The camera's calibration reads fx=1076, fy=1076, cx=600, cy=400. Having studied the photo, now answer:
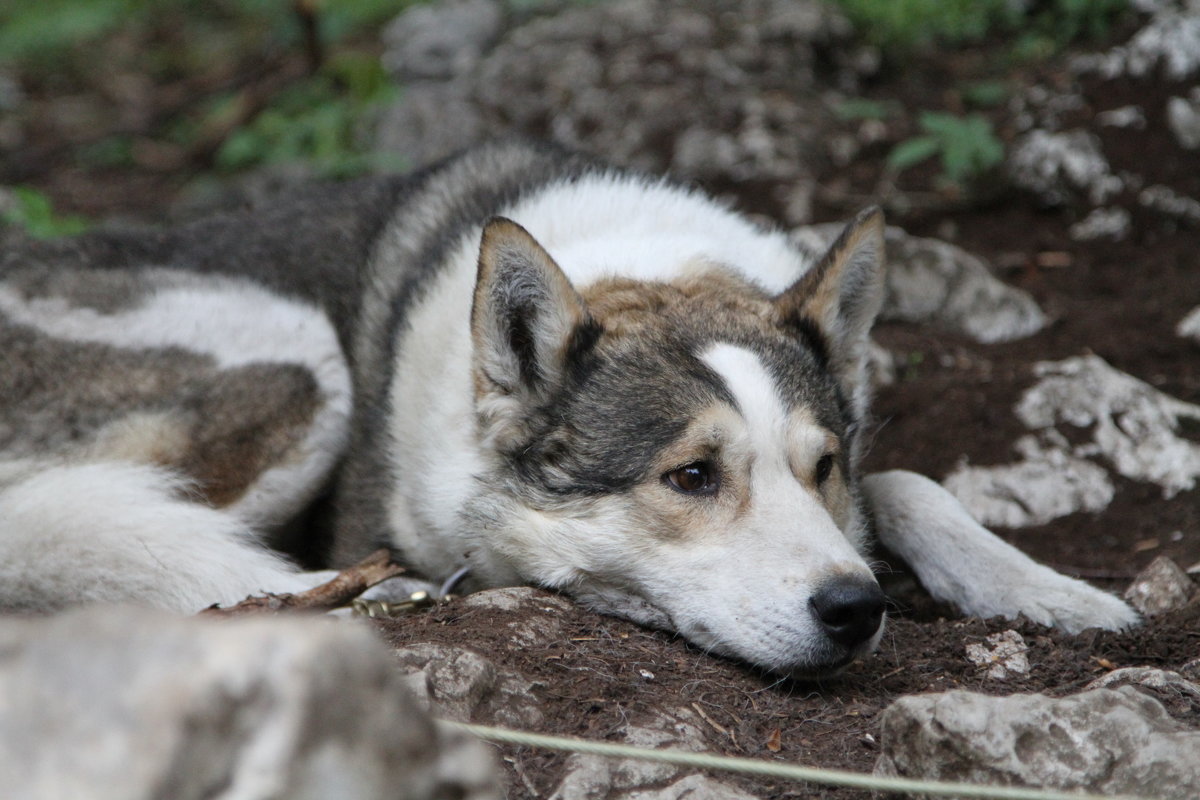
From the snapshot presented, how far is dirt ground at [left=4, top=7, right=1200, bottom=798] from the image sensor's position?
9.18 feet

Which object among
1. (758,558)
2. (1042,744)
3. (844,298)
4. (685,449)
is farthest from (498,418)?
(1042,744)

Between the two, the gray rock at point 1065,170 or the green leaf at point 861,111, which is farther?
the green leaf at point 861,111

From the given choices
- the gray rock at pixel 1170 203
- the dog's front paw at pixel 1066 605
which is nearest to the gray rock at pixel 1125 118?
the gray rock at pixel 1170 203

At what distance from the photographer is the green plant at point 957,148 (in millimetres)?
7102

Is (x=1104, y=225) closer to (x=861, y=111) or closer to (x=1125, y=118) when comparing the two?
(x=1125, y=118)

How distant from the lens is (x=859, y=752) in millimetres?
2666

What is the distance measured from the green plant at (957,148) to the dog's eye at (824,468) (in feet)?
14.1

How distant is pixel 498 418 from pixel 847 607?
1.30m

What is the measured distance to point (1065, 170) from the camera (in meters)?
6.87

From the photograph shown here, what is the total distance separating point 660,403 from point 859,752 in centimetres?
116

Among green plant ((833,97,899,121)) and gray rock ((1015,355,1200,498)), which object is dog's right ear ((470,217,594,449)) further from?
green plant ((833,97,899,121))

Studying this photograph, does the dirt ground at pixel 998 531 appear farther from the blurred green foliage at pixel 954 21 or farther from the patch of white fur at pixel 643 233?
the patch of white fur at pixel 643 233

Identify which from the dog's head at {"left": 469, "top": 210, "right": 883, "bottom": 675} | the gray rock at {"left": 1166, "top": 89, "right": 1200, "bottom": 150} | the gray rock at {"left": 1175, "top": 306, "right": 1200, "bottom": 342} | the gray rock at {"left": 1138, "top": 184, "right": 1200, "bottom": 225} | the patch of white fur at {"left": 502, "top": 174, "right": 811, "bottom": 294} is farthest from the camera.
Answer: the gray rock at {"left": 1166, "top": 89, "right": 1200, "bottom": 150}

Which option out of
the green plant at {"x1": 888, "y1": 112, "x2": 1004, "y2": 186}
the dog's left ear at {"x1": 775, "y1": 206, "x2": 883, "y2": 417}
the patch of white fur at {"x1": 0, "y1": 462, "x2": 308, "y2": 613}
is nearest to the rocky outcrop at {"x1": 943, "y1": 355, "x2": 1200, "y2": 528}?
the dog's left ear at {"x1": 775, "y1": 206, "x2": 883, "y2": 417}
